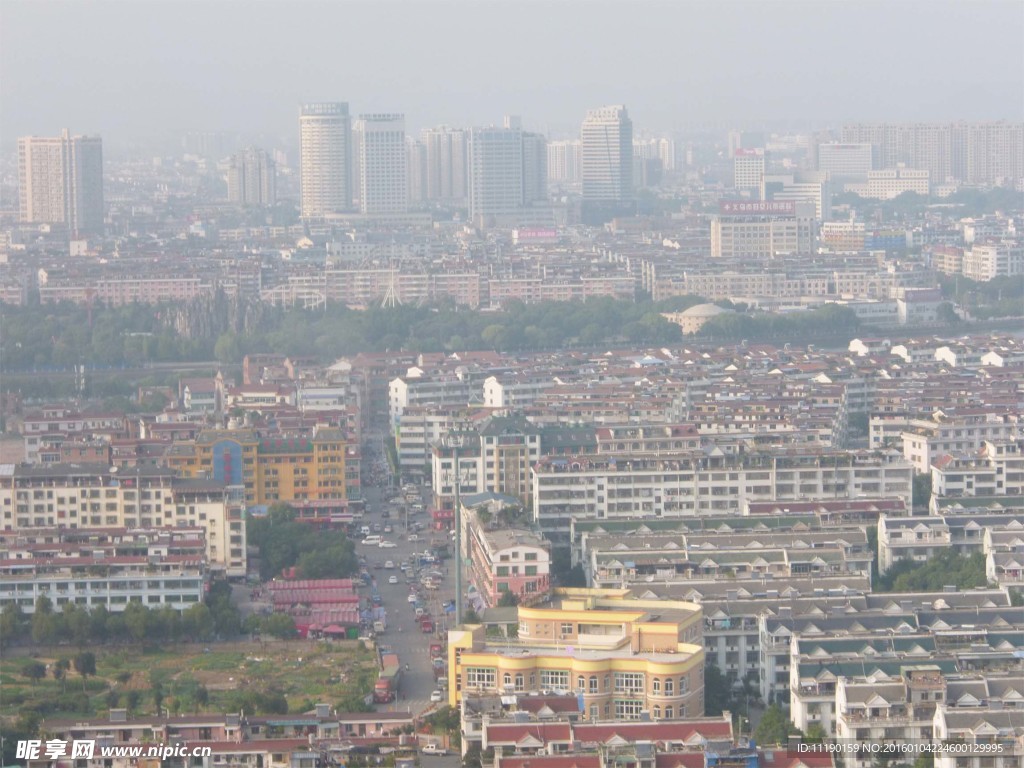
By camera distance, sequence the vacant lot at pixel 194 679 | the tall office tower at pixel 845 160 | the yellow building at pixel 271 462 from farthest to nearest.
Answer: the tall office tower at pixel 845 160 → the yellow building at pixel 271 462 → the vacant lot at pixel 194 679

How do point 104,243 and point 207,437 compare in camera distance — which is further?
point 104,243

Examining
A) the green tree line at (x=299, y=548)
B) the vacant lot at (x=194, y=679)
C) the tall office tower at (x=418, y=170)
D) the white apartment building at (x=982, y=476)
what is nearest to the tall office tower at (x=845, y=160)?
the tall office tower at (x=418, y=170)

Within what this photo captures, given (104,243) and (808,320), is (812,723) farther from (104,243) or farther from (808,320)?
(104,243)

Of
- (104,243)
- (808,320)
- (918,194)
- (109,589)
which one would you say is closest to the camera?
(109,589)

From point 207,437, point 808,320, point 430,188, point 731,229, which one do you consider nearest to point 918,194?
point 430,188

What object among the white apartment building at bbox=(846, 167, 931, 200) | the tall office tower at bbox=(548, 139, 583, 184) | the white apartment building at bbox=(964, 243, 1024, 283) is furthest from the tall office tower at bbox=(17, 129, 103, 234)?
the tall office tower at bbox=(548, 139, 583, 184)

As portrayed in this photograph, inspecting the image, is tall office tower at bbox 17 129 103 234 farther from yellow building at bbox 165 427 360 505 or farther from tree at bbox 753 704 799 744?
tree at bbox 753 704 799 744

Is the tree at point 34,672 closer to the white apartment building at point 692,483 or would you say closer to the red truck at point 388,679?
the red truck at point 388,679
